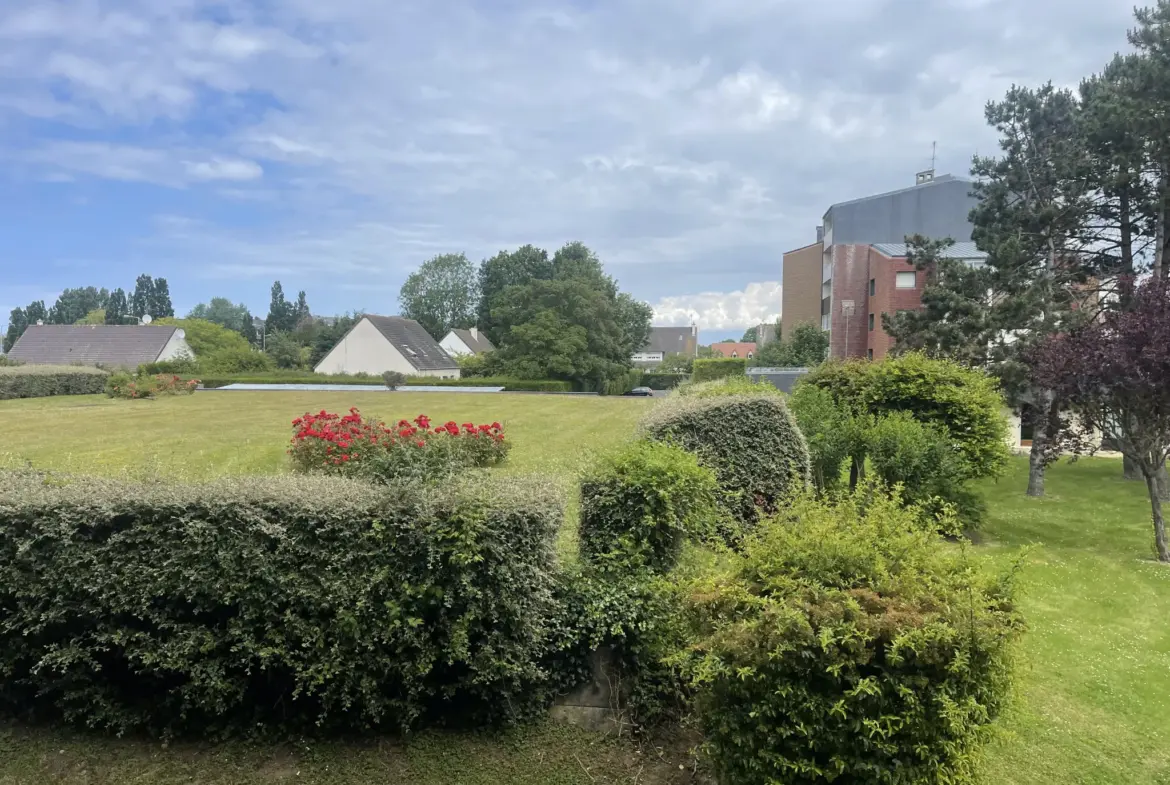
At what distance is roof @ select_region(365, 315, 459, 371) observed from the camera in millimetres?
47781

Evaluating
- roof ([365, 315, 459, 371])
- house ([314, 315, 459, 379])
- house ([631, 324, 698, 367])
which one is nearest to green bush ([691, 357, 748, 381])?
house ([314, 315, 459, 379])

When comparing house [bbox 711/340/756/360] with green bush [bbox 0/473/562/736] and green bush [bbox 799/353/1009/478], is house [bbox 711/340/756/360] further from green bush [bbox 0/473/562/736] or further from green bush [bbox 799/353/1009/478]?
green bush [bbox 0/473/562/736]

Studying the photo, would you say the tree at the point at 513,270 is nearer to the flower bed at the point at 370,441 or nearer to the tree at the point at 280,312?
the tree at the point at 280,312

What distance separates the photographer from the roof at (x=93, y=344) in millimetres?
46531

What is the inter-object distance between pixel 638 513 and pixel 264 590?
8.03ft

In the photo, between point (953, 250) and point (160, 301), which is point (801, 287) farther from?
point (160, 301)

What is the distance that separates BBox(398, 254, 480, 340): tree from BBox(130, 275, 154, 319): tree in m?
48.8

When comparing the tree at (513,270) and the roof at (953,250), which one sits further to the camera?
the tree at (513,270)

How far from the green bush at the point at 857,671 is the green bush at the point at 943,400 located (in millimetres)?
8148

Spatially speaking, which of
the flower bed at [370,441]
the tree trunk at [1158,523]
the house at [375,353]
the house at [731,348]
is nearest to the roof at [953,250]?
the tree trunk at [1158,523]

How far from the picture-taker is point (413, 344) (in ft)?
164

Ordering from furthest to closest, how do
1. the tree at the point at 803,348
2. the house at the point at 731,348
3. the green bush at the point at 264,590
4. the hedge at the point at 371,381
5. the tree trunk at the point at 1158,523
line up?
the house at the point at 731,348, the hedge at the point at 371,381, the tree at the point at 803,348, the tree trunk at the point at 1158,523, the green bush at the point at 264,590

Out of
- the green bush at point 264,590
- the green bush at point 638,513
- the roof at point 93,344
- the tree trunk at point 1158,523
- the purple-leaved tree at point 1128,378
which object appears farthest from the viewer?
the roof at point 93,344

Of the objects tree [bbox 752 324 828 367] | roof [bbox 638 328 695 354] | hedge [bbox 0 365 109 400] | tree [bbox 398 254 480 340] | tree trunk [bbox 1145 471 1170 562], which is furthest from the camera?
roof [bbox 638 328 695 354]
